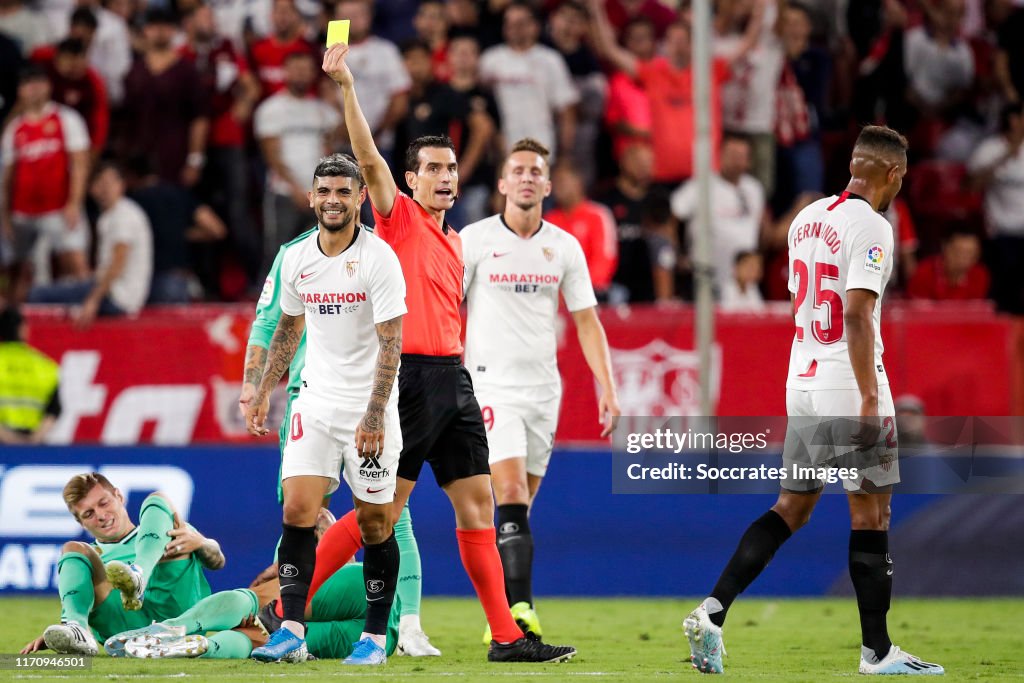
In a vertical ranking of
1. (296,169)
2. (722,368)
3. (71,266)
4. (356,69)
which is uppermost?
(356,69)

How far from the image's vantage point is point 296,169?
1476 cm

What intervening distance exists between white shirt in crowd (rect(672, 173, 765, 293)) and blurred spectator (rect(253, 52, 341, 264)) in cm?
351

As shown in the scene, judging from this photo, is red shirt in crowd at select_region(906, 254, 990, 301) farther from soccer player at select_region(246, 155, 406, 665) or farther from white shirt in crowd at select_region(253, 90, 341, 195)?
soccer player at select_region(246, 155, 406, 665)

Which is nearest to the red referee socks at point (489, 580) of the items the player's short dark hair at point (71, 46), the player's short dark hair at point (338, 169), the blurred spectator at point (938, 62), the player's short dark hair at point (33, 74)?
the player's short dark hair at point (338, 169)

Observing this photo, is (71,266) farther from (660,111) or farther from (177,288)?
(660,111)

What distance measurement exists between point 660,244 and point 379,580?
296 inches

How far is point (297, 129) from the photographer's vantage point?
48.5ft

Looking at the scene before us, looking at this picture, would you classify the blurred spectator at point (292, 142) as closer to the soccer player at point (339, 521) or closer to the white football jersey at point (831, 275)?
the soccer player at point (339, 521)

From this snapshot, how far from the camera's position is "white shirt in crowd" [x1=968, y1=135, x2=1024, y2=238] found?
51.2 feet

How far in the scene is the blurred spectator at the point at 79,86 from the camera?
15.0 metres

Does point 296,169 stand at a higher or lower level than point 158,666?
higher

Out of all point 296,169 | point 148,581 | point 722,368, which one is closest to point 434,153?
point 148,581

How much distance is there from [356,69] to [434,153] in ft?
24.9

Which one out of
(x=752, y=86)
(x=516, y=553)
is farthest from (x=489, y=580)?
(x=752, y=86)
